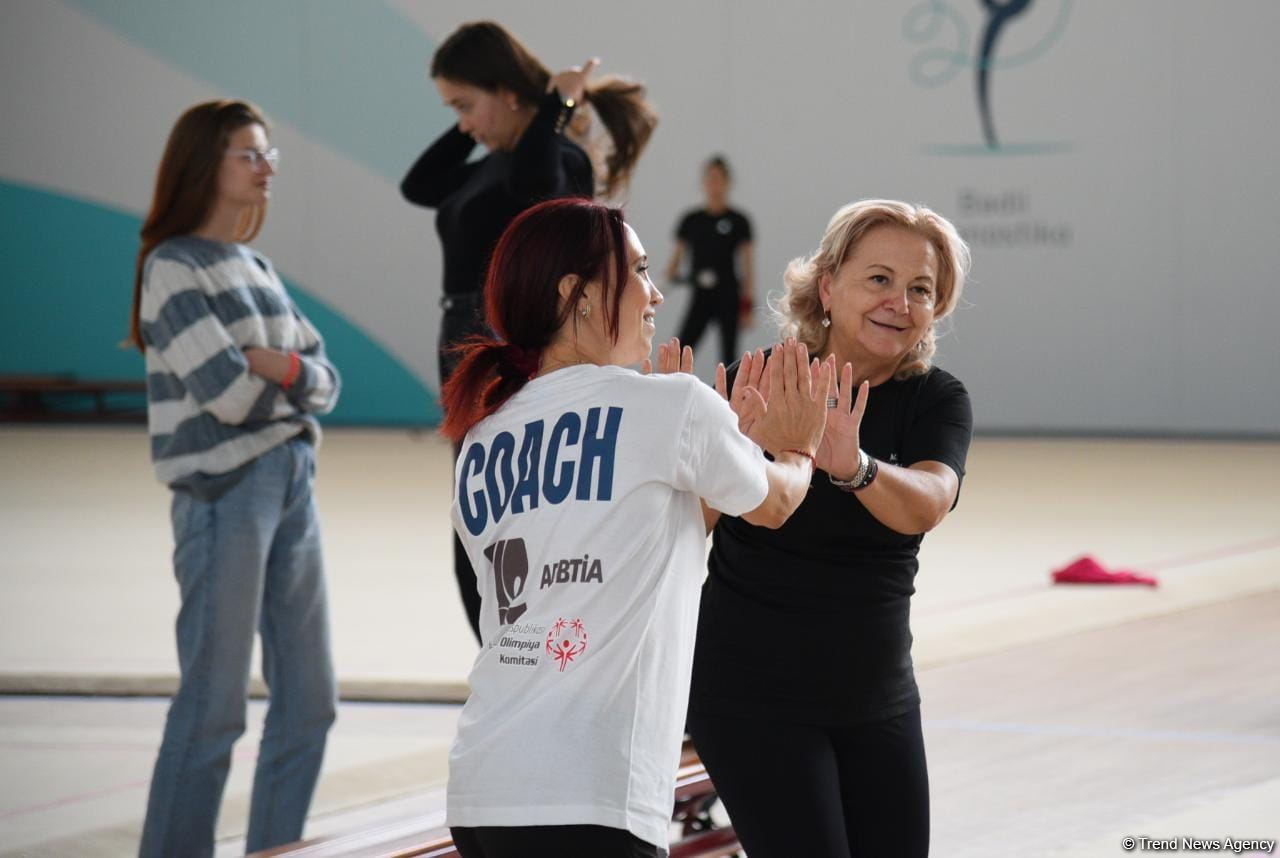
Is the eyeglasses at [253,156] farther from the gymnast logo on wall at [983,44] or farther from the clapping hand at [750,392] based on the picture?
the gymnast logo on wall at [983,44]

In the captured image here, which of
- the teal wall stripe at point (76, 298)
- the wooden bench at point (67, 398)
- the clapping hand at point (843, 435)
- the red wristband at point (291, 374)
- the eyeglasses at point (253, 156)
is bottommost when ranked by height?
the wooden bench at point (67, 398)

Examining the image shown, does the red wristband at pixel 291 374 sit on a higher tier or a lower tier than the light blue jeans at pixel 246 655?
higher

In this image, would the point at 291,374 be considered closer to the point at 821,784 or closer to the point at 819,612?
the point at 819,612

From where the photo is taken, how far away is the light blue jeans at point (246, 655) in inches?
137

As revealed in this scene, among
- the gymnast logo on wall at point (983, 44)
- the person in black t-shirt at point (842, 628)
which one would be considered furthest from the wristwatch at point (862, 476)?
the gymnast logo on wall at point (983, 44)

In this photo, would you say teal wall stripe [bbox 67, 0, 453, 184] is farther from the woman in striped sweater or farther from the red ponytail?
the red ponytail

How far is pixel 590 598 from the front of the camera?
6.51 feet

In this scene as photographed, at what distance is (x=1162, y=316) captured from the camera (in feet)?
44.0

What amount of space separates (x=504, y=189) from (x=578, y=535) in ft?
7.50

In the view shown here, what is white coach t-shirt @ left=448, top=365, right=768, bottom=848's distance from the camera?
198 centimetres

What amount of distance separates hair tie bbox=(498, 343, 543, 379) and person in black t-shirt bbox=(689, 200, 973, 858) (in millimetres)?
346

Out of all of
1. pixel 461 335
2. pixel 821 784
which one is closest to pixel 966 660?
pixel 461 335

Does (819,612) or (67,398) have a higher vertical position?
(819,612)

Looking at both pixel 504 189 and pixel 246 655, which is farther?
pixel 504 189
